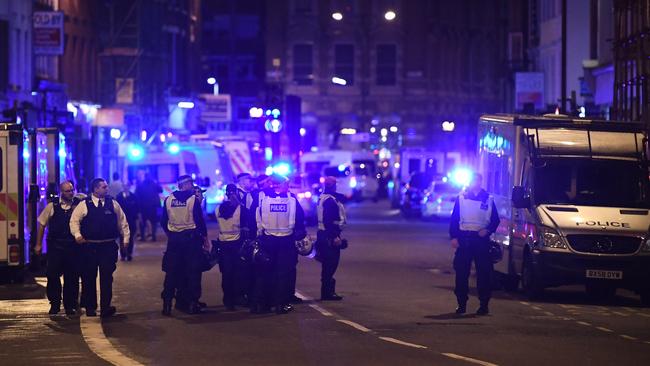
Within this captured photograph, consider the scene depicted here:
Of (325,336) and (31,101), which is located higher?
(31,101)

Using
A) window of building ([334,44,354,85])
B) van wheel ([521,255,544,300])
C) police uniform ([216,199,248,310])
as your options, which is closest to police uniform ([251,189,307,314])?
police uniform ([216,199,248,310])

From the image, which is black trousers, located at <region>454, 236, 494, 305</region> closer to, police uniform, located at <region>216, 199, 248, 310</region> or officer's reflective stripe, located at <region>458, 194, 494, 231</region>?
officer's reflective stripe, located at <region>458, 194, 494, 231</region>

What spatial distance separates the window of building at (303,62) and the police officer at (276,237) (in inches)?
3112

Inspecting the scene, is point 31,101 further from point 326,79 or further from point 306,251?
point 326,79

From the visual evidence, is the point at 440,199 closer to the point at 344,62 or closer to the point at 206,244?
the point at 206,244

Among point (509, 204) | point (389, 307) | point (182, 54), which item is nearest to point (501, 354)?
point (389, 307)

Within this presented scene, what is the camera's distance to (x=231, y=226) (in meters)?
20.2

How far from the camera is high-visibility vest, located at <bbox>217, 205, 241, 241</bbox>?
20.2m

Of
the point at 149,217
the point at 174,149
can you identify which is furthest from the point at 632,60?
the point at 174,149

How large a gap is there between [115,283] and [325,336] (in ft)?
27.8

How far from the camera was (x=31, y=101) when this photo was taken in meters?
49.6

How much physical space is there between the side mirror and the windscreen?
19 centimetres

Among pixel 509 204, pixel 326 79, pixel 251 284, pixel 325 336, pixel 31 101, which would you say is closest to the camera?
pixel 325 336

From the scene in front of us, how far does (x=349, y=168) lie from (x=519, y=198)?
53847 millimetres
